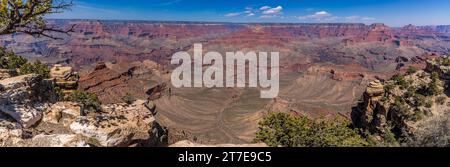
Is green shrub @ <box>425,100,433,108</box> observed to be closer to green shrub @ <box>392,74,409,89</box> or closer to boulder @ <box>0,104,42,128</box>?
green shrub @ <box>392,74,409,89</box>

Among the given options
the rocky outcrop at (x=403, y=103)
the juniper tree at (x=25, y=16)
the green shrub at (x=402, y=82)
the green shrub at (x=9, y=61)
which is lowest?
the rocky outcrop at (x=403, y=103)

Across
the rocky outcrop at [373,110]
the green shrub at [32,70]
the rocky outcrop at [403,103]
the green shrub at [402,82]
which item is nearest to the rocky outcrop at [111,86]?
the green shrub at [32,70]

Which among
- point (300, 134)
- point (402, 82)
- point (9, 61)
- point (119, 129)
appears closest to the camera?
point (119, 129)

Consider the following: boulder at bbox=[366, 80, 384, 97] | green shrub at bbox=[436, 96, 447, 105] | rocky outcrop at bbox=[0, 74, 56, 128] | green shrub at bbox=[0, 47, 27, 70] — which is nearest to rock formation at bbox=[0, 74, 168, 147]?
rocky outcrop at bbox=[0, 74, 56, 128]

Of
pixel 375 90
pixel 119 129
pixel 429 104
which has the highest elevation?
pixel 119 129

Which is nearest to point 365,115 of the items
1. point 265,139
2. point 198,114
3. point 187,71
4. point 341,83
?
point 265,139

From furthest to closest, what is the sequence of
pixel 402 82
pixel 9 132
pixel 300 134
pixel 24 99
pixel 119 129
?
pixel 402 82, pixel 300 134, pixel 24 99, pixel 119 129, pixel 9 132

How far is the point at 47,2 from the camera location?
55.8 ft

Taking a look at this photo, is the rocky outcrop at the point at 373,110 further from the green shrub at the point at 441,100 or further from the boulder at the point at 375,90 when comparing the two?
the green shrub at the point at 441,100

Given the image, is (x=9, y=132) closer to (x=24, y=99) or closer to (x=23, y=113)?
(x=23, y=113)

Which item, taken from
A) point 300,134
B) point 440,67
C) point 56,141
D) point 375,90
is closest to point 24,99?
point 56,141

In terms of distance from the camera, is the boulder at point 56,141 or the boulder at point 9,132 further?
the boulder at point 9,132

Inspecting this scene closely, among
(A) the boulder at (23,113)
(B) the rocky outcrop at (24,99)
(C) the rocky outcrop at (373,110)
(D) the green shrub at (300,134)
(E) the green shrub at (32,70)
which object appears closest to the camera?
(A) the boulder at (23,113)

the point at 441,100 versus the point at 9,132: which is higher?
the point at 9,132
